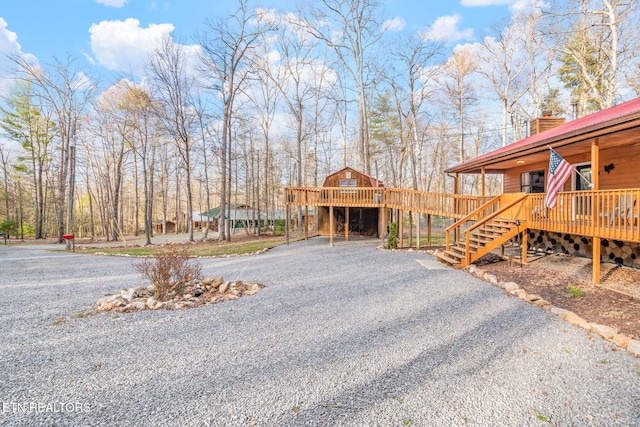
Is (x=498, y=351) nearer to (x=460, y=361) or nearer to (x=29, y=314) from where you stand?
(x=460, y=361)

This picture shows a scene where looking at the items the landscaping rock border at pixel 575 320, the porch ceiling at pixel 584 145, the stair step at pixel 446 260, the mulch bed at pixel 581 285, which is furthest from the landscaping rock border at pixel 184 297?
the porch ceiling at pixel 584 145

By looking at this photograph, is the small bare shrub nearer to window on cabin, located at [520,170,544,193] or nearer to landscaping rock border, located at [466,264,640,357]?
landscaping rock border, located at [466,264,640,357]

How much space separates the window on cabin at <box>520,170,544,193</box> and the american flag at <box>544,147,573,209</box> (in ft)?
17.6

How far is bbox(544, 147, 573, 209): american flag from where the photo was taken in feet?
21.2

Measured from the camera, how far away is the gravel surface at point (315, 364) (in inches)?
97.0

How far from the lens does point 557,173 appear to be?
21.5 ft

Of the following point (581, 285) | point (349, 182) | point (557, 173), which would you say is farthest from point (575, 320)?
point (349, 182)

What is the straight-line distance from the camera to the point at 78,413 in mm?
2457

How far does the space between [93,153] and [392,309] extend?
33.6 metres

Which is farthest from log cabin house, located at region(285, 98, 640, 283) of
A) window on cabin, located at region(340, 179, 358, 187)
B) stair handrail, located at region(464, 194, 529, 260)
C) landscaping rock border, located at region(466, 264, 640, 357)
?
window on cabin, located at region(340, 179, 358, 187)

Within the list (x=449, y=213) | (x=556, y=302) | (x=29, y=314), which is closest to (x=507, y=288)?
(x=556, y=302)

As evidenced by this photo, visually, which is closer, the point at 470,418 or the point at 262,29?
the point at 470,418

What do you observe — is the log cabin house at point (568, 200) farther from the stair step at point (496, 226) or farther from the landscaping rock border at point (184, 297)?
the landscaping rock border at point (184, 297)

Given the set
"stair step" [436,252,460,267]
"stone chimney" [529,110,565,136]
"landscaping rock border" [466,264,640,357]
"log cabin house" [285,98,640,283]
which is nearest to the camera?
"landscaping rock border" [466,264,640,357]
